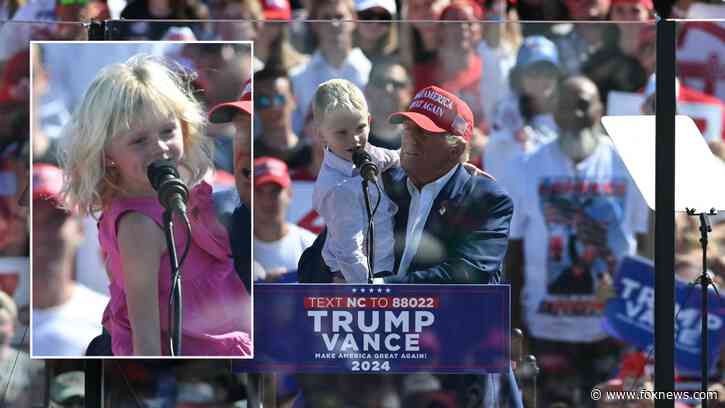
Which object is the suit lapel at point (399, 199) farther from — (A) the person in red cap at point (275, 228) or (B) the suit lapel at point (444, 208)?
(A) the person in red cap at point (275, 228)

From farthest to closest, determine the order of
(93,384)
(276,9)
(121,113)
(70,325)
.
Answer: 1. (276,9)
2. (93,384)
3. (70,325)
4. (121,113)

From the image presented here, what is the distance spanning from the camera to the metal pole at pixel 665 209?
192 inches

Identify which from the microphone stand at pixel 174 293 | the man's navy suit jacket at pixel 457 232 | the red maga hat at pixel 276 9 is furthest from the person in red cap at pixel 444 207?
the red maga hat at pixel 276 9

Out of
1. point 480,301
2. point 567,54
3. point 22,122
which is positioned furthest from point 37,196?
point 567,54

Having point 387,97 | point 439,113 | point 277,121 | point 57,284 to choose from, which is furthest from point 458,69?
point 57,284

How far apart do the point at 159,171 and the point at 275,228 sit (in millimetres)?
500

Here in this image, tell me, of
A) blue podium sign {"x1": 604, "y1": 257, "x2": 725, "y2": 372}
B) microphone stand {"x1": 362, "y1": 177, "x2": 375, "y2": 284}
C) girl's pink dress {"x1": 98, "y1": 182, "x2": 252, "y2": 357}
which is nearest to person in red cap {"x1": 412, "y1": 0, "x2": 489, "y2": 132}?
microphone stand {"x1": 362, "y1": 177, "x2": 375, "y2": 284}

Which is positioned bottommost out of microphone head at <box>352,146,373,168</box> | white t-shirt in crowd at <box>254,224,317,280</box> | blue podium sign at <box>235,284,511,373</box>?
blue podium sign at <box>235,284,511,373</box>

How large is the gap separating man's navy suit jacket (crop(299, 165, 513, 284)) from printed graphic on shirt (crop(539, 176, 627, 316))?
0.63ft

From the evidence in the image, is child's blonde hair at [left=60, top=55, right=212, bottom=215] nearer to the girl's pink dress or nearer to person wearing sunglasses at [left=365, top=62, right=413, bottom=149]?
the girl's pink dress

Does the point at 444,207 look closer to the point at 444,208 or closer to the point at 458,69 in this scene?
the point at 444,208

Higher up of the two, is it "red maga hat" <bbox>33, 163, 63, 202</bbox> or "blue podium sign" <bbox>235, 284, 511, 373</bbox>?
"red maga hat" <bbox>33, 163, 63, 202</bbox>

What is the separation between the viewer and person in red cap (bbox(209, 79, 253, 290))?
15.8ft

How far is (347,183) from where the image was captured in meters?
4.86
